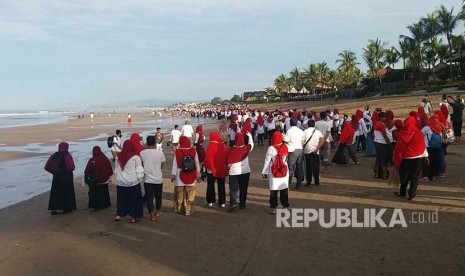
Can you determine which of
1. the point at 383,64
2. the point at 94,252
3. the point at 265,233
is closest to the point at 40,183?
the point at 94,252

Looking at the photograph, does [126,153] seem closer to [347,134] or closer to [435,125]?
[435,125]

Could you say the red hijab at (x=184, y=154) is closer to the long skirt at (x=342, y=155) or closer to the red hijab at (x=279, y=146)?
the red hijab at (x=279, y=146)

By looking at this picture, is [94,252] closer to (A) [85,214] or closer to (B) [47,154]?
(A) [85,214]

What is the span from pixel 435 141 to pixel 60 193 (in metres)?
8.15

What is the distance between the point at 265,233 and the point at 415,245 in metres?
2.13

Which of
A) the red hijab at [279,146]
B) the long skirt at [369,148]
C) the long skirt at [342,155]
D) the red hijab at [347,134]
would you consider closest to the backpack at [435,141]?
the red hijab at [347,134]

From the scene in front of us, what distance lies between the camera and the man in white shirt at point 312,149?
935 centimetres

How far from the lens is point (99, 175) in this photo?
326 inches

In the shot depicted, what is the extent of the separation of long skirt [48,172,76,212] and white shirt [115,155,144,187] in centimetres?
171

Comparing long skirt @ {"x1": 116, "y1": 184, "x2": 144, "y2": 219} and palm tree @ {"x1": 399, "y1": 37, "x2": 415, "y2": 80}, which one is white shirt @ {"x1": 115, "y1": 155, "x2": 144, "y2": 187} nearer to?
long skirt @ {"x1": 116, "y1": 184, "x2": 144, "y2": 219}

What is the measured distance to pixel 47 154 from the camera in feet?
66.8

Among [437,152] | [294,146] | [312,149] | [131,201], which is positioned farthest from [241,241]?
[437,152]

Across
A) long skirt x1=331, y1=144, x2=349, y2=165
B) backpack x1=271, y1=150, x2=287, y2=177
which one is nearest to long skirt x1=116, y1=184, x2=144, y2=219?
backpack x1=271, y1=150, x2=287, y2=177

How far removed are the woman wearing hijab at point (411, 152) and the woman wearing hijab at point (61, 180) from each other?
6.41 m
